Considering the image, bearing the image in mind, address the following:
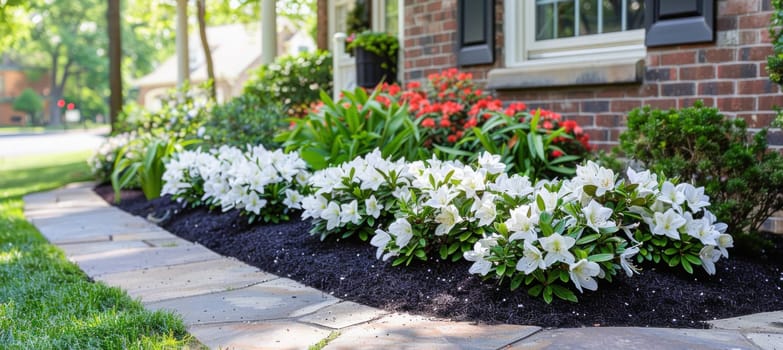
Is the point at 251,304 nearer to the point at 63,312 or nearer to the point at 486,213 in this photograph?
the point at 63,312

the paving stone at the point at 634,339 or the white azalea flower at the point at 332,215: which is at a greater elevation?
the white azalea flower at the point at 332,215

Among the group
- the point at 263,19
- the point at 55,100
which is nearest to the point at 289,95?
the point at 263,19

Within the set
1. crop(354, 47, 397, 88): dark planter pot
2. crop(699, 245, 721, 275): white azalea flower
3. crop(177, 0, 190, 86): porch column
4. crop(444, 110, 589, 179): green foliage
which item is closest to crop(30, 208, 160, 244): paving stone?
crop(444, 110, 589, 179): green foliage

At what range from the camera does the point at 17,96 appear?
2082 inches

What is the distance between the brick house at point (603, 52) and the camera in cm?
405

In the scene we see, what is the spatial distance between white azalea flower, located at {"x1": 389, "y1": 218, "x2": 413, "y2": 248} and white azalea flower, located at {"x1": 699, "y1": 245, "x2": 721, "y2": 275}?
111 cm

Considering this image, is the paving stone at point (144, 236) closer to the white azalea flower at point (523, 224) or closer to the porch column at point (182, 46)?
the white azalea flower at point (523, 224)

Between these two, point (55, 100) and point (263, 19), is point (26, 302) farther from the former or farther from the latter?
point (55, 100)

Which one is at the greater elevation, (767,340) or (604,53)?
(604,53)

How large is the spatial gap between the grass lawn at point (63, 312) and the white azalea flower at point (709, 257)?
6.14ft

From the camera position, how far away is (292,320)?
98.7 inches

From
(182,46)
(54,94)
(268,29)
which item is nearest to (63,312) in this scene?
(268,29)

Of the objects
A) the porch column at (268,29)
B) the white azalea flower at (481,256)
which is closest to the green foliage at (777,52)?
the white azalea flower at (481,256)

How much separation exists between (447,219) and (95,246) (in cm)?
217
